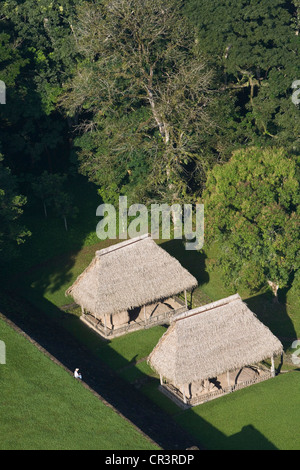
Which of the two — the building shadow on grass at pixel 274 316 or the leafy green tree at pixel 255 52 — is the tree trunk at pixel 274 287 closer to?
the building shadow on grass at pixel 274 316

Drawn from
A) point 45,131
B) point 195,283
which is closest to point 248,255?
point 195,283

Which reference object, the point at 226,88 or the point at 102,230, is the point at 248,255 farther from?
the point at 226,88

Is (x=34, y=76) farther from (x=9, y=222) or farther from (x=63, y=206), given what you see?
(x=9, y=222)

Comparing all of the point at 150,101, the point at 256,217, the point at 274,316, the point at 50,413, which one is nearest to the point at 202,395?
the point at 50,413

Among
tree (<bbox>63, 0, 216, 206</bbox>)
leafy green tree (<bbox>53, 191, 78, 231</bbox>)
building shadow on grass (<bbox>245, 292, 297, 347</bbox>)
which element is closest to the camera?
building shadow on grass (<bbox>245, 292, 297, 347</bbox>)

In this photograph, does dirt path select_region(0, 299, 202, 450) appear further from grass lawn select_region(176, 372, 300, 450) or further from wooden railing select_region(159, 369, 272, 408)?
wooden railing select_region(159, 369, 272, 408)

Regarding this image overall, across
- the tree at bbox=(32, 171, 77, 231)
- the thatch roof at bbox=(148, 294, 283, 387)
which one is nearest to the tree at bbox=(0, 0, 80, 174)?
the tree at bbox=(32, 171, 77, 231)
